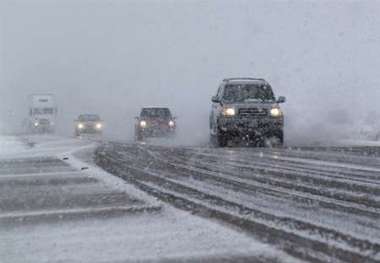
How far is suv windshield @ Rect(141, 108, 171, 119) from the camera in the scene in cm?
3298

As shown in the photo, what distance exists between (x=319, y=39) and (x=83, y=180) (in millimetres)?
58659

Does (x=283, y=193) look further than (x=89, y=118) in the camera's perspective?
No

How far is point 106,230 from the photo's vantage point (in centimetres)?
646

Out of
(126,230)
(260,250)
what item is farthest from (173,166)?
(260,250)

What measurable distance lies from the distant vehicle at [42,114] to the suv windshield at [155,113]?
25766mm

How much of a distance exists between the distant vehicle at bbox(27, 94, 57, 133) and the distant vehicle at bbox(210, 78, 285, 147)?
38.4 metres

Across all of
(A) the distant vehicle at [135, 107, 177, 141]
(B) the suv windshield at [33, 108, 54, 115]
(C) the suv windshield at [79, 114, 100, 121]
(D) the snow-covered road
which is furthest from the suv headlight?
(D) the snow-covered road

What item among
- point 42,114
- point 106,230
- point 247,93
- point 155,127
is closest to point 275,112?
point 247,93

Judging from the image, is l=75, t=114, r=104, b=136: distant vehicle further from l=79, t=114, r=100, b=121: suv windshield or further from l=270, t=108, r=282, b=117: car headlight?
l=270, t=108, r=282, b=117: car headlight

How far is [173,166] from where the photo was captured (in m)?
12.9

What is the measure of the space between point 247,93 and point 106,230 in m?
15.5

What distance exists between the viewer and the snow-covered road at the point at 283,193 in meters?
5.84

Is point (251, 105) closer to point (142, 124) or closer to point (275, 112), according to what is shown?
point (275, 112)

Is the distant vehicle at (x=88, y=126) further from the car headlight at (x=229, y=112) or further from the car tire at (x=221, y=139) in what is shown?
the car headlight at (x=229, y=112)
